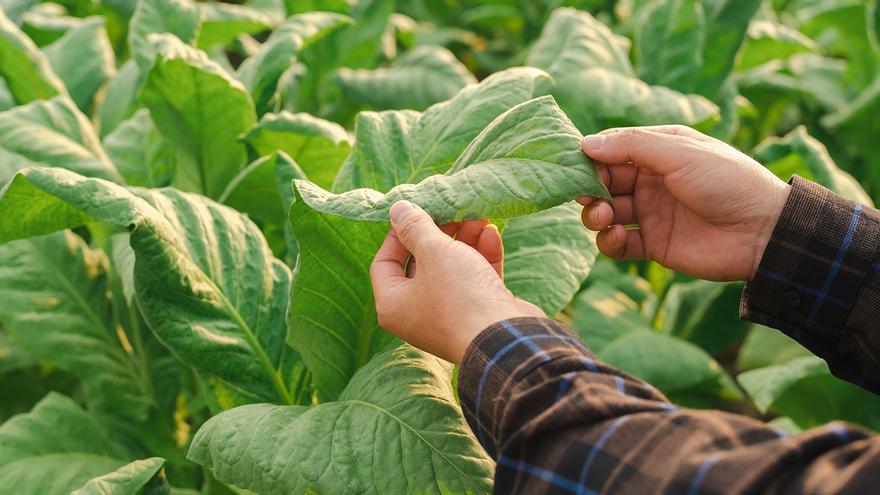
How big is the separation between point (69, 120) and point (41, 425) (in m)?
0.49

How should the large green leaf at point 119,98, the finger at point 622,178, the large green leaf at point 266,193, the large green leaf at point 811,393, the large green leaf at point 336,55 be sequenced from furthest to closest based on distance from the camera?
the large green leaf at point 336,55
the large green leaf at point 119,98
the large green leaf at point 811,393
the large green leaf at point 266,193
the finger at point 622,178

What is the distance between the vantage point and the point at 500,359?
900 millimetres

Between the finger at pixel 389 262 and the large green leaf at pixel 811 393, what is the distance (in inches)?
31.7

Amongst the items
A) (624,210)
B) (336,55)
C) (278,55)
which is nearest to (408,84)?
(336,55)

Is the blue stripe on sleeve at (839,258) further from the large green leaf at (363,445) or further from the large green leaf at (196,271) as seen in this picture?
the large green leaf at (196,271)

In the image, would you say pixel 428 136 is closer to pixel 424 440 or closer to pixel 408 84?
pixel 424 440

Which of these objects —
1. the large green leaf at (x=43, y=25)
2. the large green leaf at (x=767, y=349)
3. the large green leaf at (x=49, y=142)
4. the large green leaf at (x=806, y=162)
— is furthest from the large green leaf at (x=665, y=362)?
the large green leaf at (x=43, y=25)

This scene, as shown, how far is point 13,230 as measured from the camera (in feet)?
3.98

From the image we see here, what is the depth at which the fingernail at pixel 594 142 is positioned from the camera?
3.41 feet

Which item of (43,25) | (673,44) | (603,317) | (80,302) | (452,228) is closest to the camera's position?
(452,228)

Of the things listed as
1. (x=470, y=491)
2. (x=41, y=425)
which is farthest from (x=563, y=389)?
(x=41, y=425)

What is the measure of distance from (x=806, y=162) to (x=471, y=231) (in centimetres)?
92

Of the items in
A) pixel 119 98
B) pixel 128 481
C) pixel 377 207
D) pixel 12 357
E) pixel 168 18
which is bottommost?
pixel 12 357

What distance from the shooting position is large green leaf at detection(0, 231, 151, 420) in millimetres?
1533
